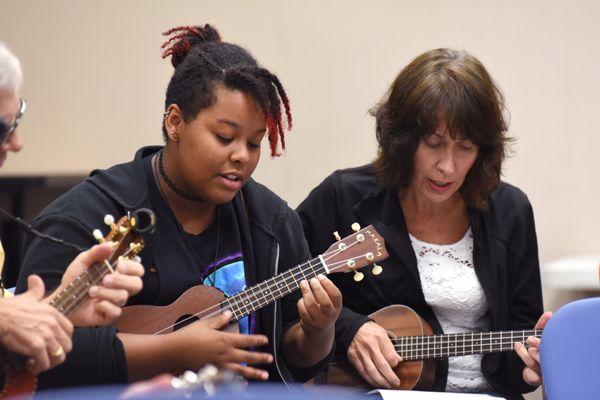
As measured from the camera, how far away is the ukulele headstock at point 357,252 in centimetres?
227

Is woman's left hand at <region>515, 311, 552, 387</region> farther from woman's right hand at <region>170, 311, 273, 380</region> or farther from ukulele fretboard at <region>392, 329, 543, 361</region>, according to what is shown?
woman's right hand at <region>170, 311, 273, 380</region>

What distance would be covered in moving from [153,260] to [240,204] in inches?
11.7

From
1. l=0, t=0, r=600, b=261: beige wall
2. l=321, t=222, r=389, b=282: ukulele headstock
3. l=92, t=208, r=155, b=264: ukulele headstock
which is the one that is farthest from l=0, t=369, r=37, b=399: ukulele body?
l=0, t=0, r=600, b=261: beige wall

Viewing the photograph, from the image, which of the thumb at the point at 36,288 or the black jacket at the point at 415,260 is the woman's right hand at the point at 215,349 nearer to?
the thumb at the point at 36,288

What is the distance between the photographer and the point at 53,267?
2.02 m

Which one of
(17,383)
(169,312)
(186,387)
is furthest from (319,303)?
(186,387)

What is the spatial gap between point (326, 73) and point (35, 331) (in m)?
2.23

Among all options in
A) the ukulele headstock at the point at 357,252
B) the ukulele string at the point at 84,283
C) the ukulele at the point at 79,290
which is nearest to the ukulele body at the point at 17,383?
the ukulele at the point at 79,290

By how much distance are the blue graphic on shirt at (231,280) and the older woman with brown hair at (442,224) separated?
1.39 ft

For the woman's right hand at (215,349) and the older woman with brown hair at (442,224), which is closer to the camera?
the woman's right hand at (215,349)

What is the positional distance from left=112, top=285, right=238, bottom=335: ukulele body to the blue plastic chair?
2.36 feet

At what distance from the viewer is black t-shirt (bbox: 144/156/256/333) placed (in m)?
2.22

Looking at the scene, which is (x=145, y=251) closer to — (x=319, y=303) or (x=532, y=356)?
(x=319, y=303)

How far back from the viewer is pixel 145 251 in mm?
2131
